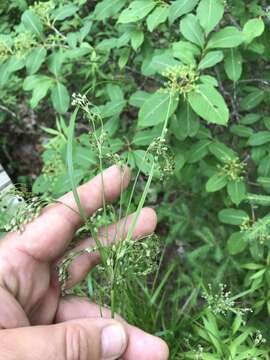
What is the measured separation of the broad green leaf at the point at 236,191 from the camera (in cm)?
197

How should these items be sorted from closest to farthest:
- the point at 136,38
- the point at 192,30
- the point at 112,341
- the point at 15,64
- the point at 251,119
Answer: the point at 112,341, the point at 192,30, the point at 136,38, the point at 15,64, the point at 251,119

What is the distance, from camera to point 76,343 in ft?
4.56

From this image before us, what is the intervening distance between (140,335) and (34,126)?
268 cm

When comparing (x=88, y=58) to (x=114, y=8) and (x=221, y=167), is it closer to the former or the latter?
(x=114, y=8)

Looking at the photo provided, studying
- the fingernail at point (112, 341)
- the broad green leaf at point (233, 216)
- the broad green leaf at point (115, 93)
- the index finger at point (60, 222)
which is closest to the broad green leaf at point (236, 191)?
the broad green leaf at point (233, 216)

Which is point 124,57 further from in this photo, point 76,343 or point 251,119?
point 76,343

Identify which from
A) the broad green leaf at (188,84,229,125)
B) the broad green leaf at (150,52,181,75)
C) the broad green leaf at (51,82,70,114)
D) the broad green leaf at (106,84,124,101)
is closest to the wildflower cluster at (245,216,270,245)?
the broad green leaf at (188,84,229,125)

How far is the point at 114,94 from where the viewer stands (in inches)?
84.7

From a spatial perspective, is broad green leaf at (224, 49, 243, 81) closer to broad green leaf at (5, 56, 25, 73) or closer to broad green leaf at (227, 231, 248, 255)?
broad green leaf at (227, 231, 248, 255)

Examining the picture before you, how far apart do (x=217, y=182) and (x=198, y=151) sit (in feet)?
0.49

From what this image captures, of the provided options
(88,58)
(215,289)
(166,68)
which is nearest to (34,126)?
(88,58)

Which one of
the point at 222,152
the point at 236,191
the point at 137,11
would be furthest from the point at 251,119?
the point at 137,11

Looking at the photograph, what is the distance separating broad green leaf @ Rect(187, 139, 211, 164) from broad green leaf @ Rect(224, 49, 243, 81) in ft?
1.08

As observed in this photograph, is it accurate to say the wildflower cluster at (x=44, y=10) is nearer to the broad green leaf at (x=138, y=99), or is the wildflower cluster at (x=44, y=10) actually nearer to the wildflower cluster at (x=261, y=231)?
the broad green leaf at (x=138, y=99)
